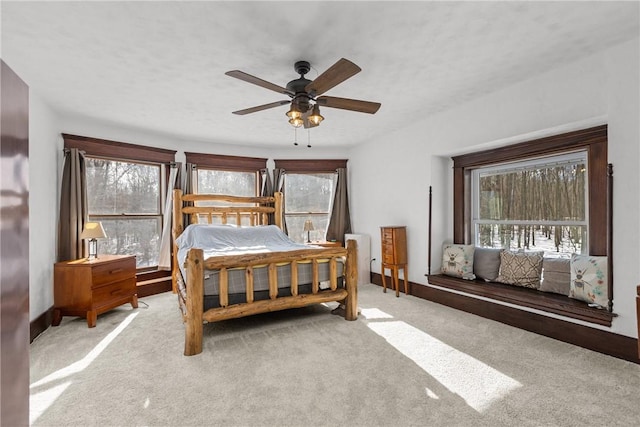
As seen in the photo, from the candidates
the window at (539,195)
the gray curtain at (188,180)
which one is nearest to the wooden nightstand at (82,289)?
the gray curtain at (188,180)

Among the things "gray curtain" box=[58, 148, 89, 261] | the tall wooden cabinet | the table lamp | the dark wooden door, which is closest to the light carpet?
the table lamp

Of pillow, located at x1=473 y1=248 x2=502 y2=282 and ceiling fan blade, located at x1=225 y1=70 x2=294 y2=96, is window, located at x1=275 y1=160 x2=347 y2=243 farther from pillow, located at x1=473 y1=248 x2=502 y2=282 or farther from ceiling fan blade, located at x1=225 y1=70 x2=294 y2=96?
ceiling fan blade, located at x1=225 y1=70 x2=294 y2=96

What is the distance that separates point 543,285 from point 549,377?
1310 mm

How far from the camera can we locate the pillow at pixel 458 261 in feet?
12.8

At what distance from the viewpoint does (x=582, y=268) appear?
2789 millimetres

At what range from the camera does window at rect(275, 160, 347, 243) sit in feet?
19.2

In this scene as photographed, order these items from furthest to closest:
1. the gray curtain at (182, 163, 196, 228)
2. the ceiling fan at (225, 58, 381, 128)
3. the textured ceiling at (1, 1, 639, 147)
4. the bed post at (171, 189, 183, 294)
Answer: the gray curtain at (182, 163, 196, 228) < the bed post at (171, 189, 183, 294) < the ceiling fan at (225, 58, 381, 128) < the textured ceiling at (1, 1, 639, 147)

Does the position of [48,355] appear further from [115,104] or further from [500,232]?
[500,232]

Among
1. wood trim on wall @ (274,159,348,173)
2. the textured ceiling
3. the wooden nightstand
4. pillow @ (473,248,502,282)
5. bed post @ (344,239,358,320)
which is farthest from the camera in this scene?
wood trim on wall @ (274,159,348,173)

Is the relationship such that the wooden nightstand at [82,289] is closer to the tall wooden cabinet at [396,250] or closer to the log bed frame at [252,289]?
the log bed frame at [252,289]

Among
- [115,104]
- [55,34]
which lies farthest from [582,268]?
[115,104]

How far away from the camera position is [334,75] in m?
2.10

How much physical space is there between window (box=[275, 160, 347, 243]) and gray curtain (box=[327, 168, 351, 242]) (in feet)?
0.31

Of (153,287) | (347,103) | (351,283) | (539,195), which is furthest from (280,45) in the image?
(153,287)
